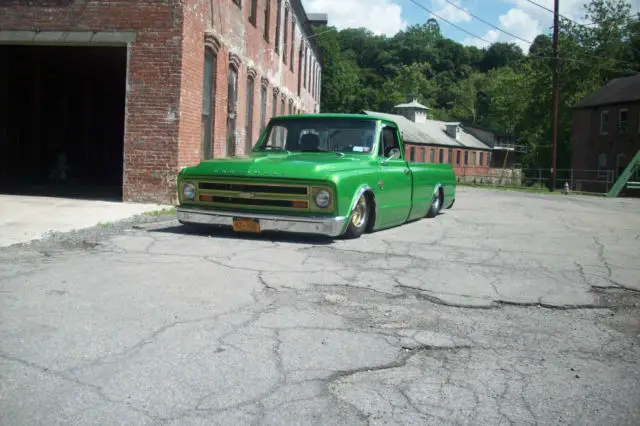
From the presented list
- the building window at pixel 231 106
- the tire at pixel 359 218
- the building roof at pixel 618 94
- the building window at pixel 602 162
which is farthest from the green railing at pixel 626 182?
the tire at pixel 359 218

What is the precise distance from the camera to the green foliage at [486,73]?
60.7m

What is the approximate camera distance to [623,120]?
4672 cm

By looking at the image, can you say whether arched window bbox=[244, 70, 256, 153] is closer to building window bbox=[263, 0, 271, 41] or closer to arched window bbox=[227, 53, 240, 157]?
arched window bbox=[227, 53, 240, 157]

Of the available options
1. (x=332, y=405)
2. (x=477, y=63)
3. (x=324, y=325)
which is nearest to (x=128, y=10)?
(x=324, y=325)

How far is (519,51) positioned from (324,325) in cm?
12381

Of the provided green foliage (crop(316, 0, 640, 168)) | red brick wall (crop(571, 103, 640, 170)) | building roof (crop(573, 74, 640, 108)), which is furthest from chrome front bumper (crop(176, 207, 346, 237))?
building roof (crop(573, 74, 640, 108))

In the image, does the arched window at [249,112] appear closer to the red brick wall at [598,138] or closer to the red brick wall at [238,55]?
the red brick wall at [238,55]

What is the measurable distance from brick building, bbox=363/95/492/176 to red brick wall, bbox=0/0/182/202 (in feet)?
169

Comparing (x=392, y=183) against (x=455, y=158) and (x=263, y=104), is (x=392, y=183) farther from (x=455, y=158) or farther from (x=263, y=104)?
(x=455, y=158)

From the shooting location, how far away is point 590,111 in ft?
166

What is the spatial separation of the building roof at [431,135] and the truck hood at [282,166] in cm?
5417

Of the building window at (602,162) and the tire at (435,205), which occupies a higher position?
the building window at (602,162)

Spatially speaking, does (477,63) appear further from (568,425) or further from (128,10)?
(568,425)

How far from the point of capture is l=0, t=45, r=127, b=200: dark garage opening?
54.2 feet
